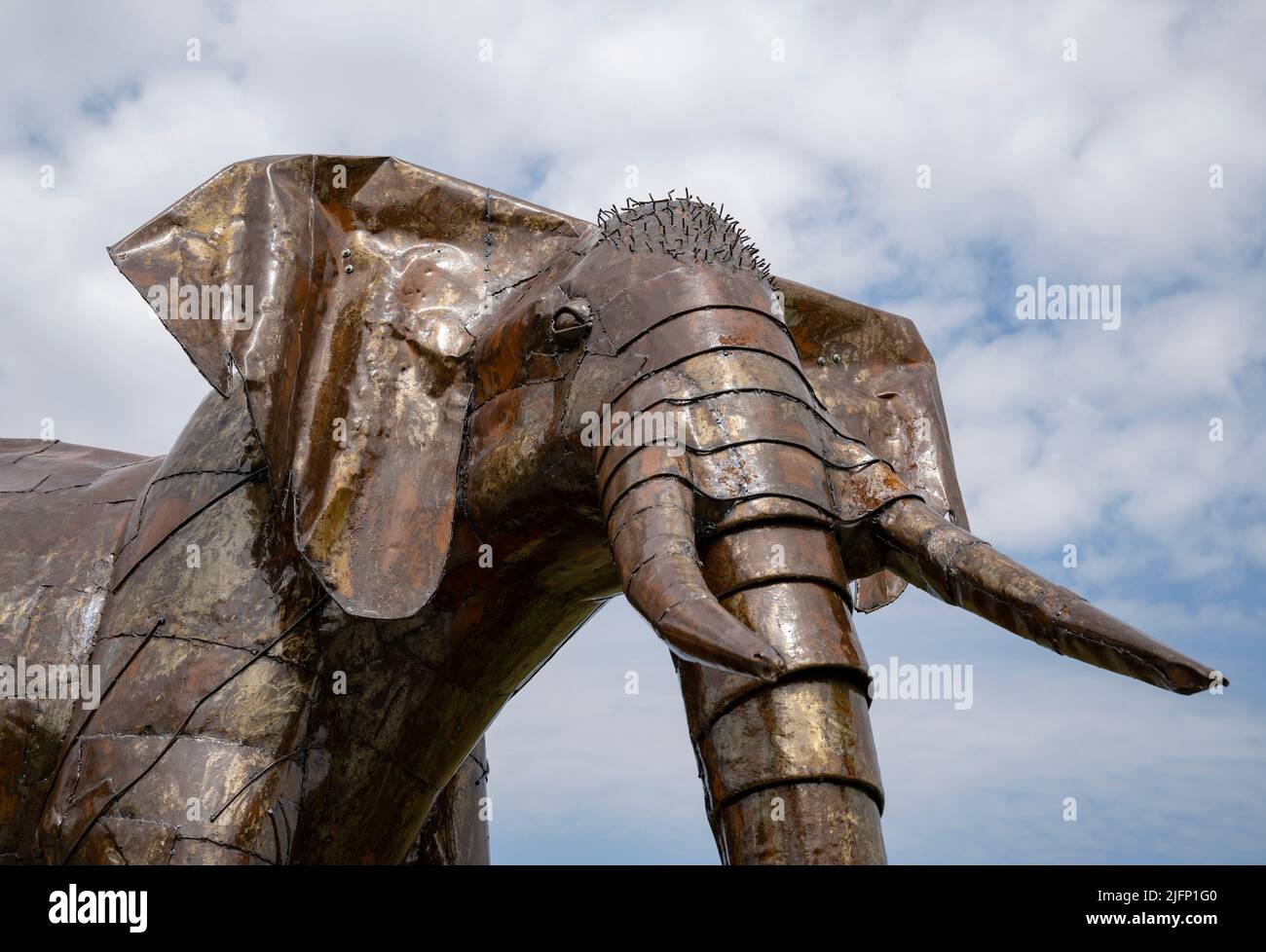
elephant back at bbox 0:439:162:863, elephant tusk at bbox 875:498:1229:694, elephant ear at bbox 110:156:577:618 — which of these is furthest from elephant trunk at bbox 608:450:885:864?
elephant back at bbox 0:439:162:863

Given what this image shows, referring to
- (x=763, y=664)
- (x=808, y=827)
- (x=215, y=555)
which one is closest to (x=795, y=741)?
(x=808, y=827)

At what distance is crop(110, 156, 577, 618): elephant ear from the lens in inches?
188

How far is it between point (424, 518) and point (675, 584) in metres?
1.40

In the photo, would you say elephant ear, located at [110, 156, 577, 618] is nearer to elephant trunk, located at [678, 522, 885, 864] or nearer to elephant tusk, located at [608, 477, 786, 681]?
elephant tusk, located at [608, 477, 786, 681]

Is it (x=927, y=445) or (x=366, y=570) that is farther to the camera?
(x=927, y=445)

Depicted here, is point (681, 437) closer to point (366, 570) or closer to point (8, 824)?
point (366, 570)

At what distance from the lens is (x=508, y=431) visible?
486cm

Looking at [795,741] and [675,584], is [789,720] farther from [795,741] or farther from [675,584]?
[675,584]

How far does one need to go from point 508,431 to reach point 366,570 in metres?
0.58

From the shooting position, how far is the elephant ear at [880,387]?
5.59 metres

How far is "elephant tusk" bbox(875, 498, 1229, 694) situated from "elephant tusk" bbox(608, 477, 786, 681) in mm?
647

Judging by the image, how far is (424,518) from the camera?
491 cm
